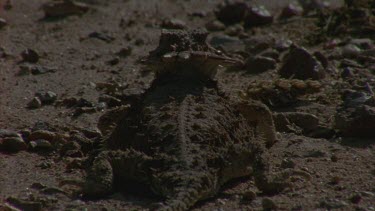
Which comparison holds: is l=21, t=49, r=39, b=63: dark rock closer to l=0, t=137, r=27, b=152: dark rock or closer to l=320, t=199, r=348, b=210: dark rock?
l=0, t=137, r=27, b=152: dark rock

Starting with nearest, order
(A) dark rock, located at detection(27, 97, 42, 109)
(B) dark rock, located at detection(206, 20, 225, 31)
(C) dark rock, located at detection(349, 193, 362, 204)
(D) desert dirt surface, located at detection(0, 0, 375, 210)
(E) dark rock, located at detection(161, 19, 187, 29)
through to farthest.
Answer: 1. (C) dark rock, located at detection(349, 193, 362, 204)
2. (D) desert dirt surface, located at detection(0, 0, 375, 210)
3. (A) dark rock, located at detection(27, 97, 42, 109)
4. (E) dark rock, located at detection(161, 19, 187, 29)
5. (B) dark rock, located at detection(206, 20, 225, 31)

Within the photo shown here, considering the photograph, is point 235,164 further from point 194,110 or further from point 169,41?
point 169,41

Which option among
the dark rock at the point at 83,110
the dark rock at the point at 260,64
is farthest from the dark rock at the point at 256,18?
the dark rock at the point at 83,110

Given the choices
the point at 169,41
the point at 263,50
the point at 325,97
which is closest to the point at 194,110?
the point at 169,41

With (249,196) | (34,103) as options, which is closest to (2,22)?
(34,103)

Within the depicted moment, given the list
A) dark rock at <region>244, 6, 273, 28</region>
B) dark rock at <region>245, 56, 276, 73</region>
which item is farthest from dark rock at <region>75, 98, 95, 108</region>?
dark rock at <region>244, 6, 273, 28</region>

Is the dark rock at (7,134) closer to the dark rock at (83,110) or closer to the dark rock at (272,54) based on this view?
the dark rock at (83,110)
